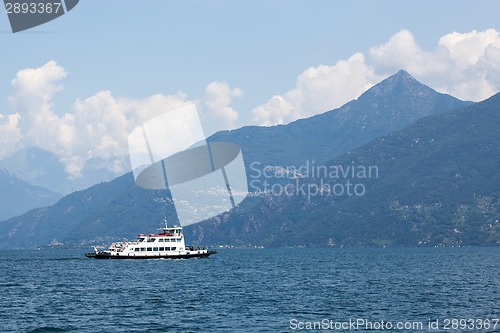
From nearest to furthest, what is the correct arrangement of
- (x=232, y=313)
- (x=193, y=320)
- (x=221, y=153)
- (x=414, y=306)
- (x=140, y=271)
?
(x=221, y=153), (x=193, y=320), (x=232, y=313), (x=414, y=306), (x=140, y=271)

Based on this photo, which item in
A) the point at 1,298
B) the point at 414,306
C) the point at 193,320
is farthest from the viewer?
the point at 1,298

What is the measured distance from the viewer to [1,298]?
381 ft

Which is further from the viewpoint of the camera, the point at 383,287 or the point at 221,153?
the point at 383,287

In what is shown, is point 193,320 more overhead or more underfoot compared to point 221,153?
more underfoot

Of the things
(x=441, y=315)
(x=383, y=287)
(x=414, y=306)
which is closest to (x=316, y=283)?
(x=383, y=287)

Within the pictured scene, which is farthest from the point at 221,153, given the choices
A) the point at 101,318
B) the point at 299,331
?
the point at 101,318

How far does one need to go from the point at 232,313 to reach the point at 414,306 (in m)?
29.5

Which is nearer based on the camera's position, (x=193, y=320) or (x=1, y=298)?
(x=193, y=320)

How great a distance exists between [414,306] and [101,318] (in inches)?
1907

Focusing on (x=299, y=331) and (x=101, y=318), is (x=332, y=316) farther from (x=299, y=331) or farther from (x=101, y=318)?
(x=101, y=318)

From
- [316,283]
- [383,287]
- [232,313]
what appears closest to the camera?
[232,313]

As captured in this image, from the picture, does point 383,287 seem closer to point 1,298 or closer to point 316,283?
point 316,283

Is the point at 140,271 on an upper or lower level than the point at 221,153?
lower

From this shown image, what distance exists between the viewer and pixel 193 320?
9181 centimetres
